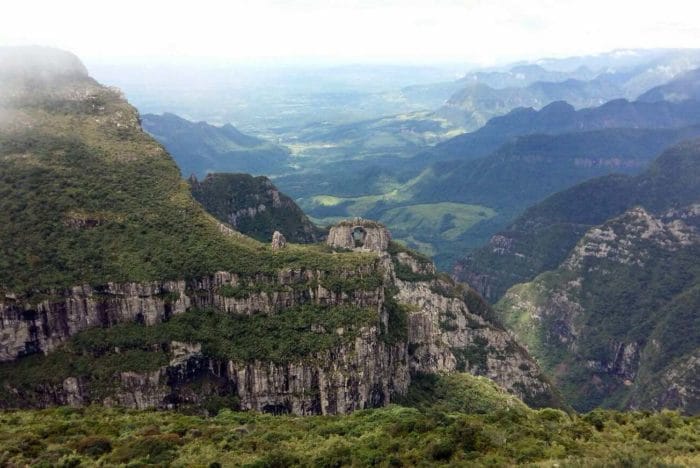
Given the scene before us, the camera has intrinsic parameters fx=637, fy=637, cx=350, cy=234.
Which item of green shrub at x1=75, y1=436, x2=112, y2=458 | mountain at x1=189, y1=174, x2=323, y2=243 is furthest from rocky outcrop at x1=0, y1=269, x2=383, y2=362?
mountain at x1=189, y1=174, x2=323, y2=243

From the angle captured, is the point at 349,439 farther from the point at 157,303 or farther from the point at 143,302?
the point at 143,302

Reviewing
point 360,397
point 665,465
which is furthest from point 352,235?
point 665,465

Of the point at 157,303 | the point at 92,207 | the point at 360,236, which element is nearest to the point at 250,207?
the point at 360,236

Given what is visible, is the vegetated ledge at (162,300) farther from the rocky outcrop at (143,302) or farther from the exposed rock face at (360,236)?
the exposed rock face at (360,236)

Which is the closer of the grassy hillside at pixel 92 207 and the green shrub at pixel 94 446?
the green shrub at pixel 94 446

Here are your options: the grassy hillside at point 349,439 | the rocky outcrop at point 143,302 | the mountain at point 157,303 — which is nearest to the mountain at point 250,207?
the mountain at point 157,303

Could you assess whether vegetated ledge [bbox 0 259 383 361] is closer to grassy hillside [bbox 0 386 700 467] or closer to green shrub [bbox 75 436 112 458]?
grassy hillside [bbox 0 386 700 467]

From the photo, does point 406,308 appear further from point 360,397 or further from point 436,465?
point 436,465
